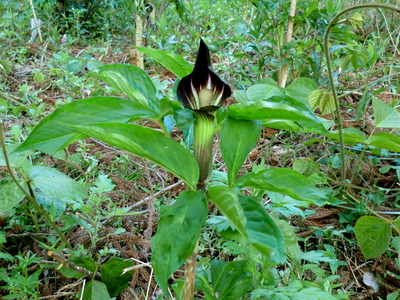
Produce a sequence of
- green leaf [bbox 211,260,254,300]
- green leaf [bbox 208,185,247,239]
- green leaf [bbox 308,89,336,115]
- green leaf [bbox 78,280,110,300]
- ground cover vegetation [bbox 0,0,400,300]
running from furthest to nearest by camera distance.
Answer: green leaf [bbox 308,89,336,115], green leaf [bbox 78,280,110,300], green leaf [bbox 211,260,254,300], ground cover vegetation [bbox 0,0,400,300], green leaf [bbox 208,185,247,239]

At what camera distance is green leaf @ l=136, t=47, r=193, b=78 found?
68 cm

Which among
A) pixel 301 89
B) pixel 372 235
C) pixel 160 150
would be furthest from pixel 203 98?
pixel 301 89

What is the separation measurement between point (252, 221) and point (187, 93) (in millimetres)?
248

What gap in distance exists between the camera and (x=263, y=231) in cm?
56

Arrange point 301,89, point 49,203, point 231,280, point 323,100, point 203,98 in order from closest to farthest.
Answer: point 203,98 → point 231,280 → point 49,203 → point 323,100 → point 301,89

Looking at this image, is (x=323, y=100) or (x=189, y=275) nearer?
(x=189, y=275)

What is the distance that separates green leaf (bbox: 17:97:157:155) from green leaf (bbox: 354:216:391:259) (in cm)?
75

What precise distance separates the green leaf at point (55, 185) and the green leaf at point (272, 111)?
497mm

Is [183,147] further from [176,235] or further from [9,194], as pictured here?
[9,194]

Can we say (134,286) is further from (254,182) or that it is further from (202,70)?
(202,70)

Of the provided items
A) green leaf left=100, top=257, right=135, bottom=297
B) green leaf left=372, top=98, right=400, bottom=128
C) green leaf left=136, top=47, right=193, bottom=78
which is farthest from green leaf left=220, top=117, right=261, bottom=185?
green leaf left=372, top=98, right=400, bottom=128

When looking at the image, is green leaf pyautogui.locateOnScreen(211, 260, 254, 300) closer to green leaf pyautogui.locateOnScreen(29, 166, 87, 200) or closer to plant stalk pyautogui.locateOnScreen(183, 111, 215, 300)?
plant stalk pyautogui.locateOnScreen(183, 111, 215, 300)

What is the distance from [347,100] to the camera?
7.46 ft

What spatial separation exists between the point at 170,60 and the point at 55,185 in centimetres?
47
